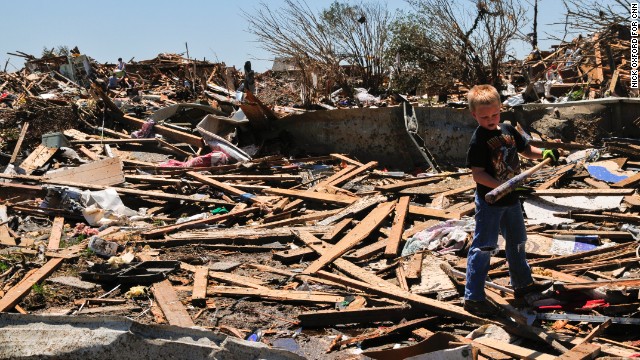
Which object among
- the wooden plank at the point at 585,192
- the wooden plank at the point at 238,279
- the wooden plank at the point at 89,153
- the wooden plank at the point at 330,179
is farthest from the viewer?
the wooden plank at the point at 89,153

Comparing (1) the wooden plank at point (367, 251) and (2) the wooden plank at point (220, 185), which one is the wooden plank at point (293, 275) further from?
(2) the wooden plank at point (220, 185)

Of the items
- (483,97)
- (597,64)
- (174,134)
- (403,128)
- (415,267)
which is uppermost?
(597,64)

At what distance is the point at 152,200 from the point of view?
35.0 ft

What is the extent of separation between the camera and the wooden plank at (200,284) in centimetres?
603

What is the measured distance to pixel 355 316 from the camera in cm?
527

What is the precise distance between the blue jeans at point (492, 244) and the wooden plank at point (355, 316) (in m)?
0.57

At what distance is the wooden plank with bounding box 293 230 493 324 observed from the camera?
5.03 meters

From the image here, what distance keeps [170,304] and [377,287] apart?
177 centimetres

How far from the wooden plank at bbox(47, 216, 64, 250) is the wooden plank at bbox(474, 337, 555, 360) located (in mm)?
5488

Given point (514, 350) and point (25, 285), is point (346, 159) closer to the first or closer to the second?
point (25, 285)

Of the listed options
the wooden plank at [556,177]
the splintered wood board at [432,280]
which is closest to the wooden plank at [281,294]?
the splintered wood board at [432,280]

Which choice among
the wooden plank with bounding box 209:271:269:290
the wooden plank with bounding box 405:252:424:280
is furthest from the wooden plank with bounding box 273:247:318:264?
the wooden plank with bounding box 405:252:424:280

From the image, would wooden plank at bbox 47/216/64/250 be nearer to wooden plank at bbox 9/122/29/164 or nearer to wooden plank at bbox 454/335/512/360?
wooden plank at bbox 9/122/29/164

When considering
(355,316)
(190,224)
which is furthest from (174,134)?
(355,316)
